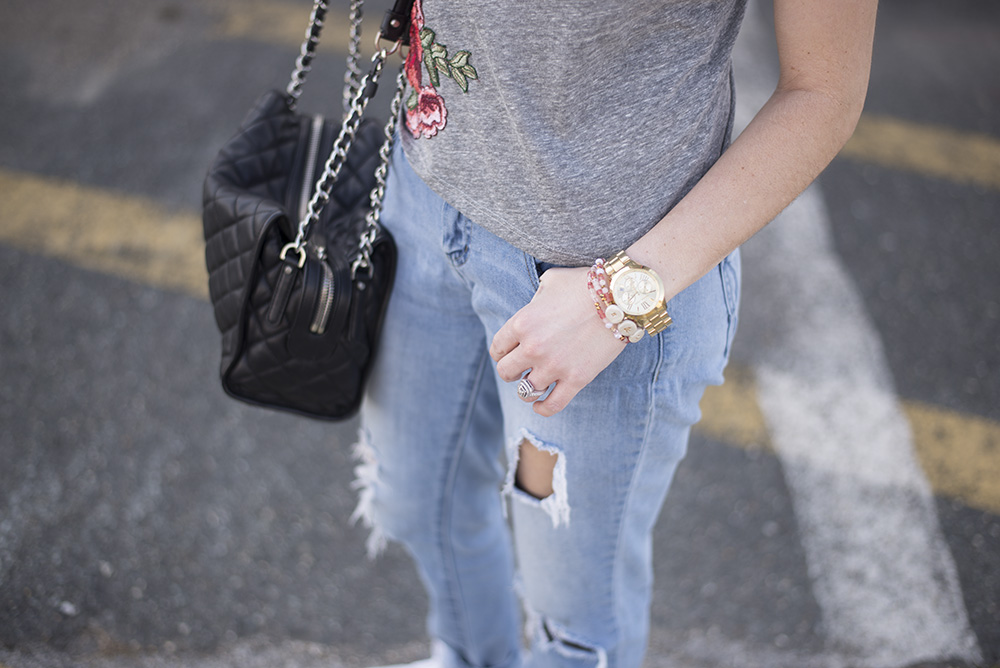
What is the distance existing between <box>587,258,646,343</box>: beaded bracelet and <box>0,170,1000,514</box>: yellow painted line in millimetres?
1384

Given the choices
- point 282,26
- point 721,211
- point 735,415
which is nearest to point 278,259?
point 721,211

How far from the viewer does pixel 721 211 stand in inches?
32.5

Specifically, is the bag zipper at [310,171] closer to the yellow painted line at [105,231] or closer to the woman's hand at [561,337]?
the woman's hand at [561,337]

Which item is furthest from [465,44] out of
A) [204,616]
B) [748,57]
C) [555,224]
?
[748,57]

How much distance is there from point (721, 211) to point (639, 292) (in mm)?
133

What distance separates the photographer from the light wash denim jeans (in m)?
0.93

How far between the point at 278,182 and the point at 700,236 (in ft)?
2.26

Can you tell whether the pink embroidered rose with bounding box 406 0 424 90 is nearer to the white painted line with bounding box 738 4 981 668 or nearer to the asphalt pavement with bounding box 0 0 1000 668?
the asphalt pavement with bounding box 0 0 1000 668

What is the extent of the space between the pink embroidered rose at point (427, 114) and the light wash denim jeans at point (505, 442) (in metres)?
0.09

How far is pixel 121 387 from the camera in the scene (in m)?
2.14

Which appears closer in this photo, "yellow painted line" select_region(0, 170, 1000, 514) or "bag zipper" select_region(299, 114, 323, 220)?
"bag zipper" select_region(299, 114, 323, 220)

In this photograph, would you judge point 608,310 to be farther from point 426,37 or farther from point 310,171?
point 310,171

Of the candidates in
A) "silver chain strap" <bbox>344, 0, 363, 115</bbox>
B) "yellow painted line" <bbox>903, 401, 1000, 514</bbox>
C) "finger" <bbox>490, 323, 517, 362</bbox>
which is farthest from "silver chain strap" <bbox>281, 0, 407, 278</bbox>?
"yellow painted line" <bbox>903, 401, 1000, 514</bbox>

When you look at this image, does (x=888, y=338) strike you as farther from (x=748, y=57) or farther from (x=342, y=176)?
(x=342, y=176)
